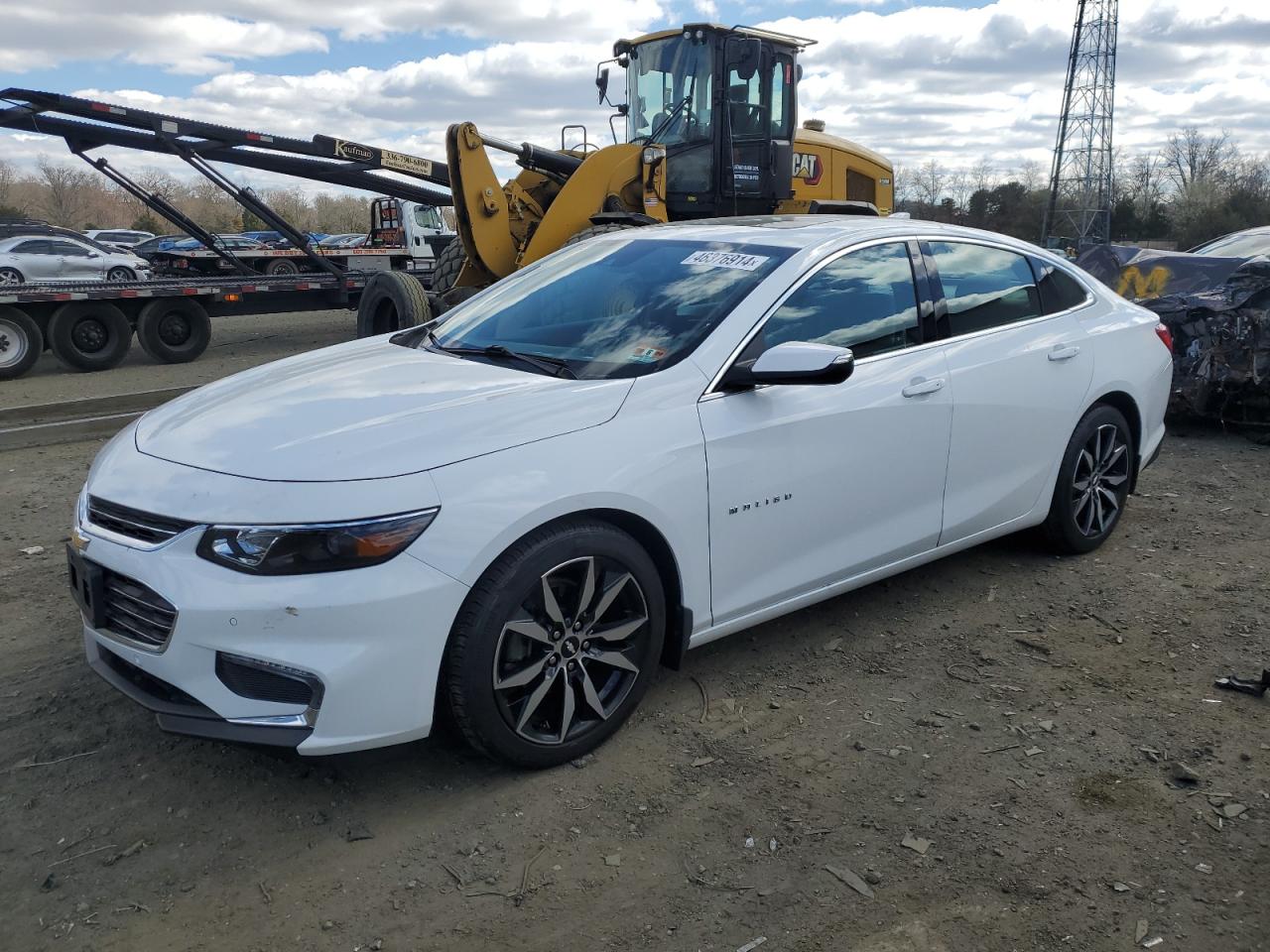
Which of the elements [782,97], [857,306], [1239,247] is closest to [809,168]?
[782,97]

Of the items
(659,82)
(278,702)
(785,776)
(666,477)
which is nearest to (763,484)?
(666,477)

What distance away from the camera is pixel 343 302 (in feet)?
49.9

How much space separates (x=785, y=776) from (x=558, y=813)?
2.36 ft

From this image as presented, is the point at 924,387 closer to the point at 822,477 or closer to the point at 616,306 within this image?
the point at 822,477

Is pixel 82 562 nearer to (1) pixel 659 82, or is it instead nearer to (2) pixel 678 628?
(2) pixel 678 628

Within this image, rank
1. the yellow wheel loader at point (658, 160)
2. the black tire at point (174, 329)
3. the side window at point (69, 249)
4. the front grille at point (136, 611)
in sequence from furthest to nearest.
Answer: the side window at point (69, 249) → the black tire at point (174, 329) → the yellow wheel loader at point (658, 160) → the front grille at point (136, 611)

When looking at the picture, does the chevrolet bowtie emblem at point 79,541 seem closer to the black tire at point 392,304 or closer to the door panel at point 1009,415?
the door panel at point 1009,415

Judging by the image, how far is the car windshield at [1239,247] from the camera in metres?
8.73

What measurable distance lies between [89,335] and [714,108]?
818cm

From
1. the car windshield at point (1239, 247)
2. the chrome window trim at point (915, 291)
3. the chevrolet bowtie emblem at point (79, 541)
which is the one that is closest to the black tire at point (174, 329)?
the chevrolet bowtie emblem at point (79, 541)

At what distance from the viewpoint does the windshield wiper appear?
3496 mm

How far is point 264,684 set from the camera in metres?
2.73

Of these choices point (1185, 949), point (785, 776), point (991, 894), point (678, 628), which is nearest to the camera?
point (1185, 949)

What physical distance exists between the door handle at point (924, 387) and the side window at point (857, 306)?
165 mm
